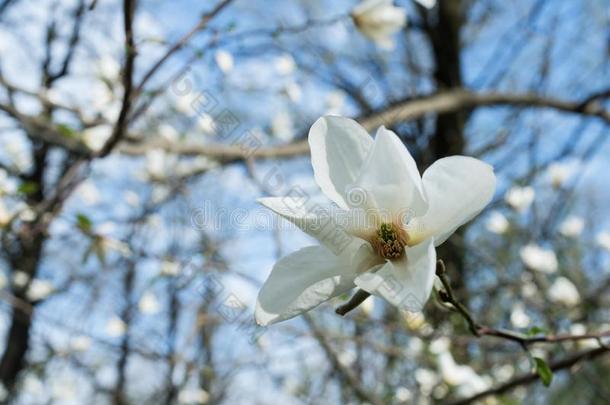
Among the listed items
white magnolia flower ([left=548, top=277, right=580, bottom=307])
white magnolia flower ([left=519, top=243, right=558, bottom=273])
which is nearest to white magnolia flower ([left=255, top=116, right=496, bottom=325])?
white magnolia flower ([left=548, top=277, right=580, bottom=307])

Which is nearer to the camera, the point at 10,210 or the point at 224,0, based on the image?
the point at 224,0

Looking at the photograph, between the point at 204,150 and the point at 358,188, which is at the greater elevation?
the point at 358,188

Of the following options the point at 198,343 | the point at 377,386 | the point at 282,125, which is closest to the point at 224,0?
the point at 377,386

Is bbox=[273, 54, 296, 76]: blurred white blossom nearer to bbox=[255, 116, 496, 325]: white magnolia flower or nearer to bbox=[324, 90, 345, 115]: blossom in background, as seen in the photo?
bbox=[324, 90, 345, 115]: blossom in background

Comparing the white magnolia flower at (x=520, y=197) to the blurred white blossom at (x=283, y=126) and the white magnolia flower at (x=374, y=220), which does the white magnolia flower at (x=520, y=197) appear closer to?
the blurred white blossom at (x=283, y=126)

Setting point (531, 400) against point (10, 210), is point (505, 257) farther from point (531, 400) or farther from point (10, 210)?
point (10, 210)

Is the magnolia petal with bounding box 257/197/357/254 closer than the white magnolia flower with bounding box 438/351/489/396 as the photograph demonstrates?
Yes

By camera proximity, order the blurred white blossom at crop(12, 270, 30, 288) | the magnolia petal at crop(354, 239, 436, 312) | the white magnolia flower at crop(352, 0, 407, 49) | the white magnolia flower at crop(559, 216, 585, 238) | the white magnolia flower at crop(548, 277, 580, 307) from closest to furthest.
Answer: the magnolia petal at crop(354, 239, 436, 312) < the white magnolia flower at crop(352, 0, 407, 49) < the white magnolia flower at crop(548, 277, 580, 307) < the white magnolia flower at crop(559, 216, 585, 238) < the blurred white blossom at crop(12, 270, 30, 288)

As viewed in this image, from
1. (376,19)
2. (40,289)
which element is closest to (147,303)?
(40,289)
